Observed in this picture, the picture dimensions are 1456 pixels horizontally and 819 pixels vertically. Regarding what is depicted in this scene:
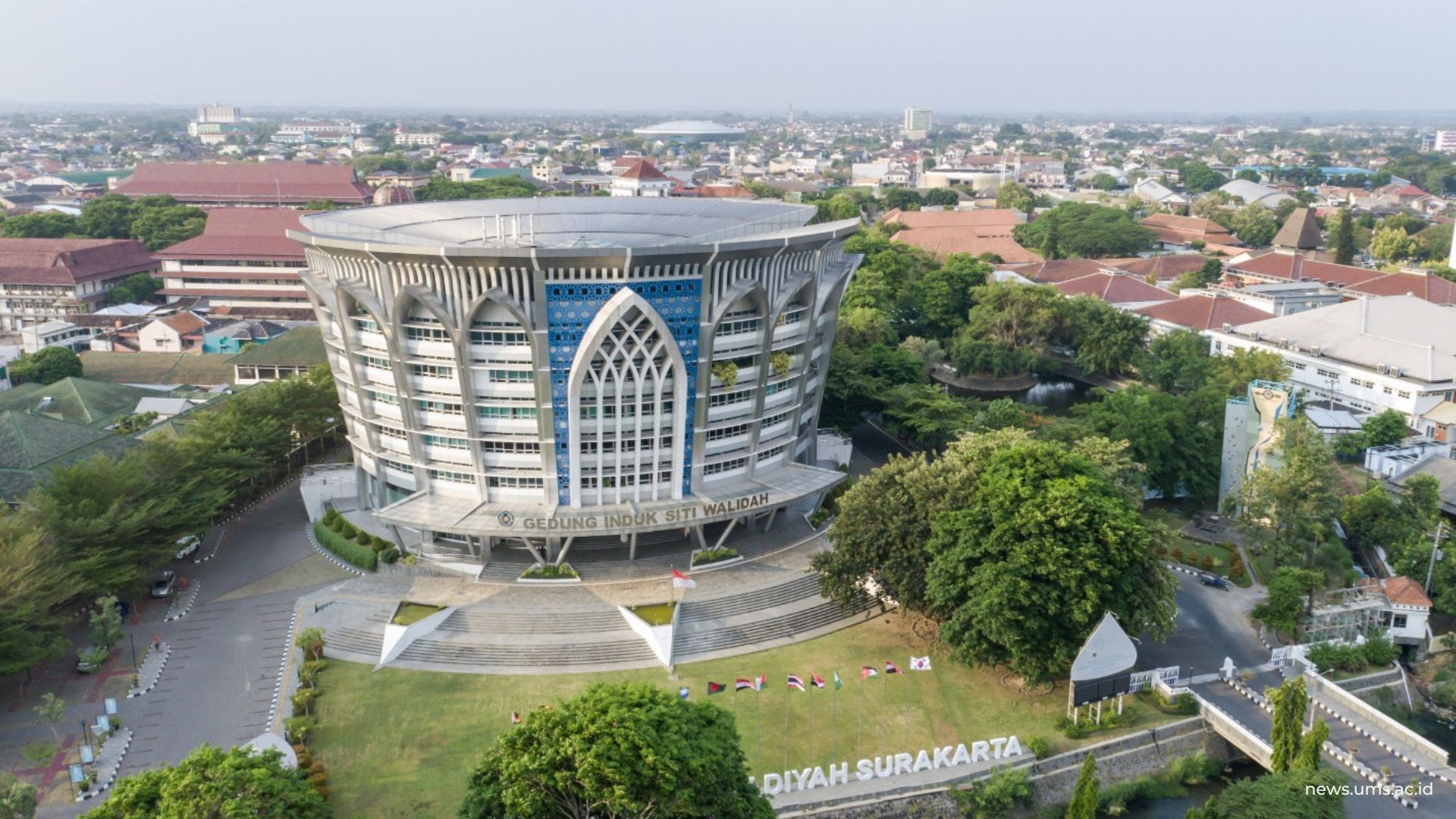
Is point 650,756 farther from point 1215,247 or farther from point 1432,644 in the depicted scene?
point 1215,247

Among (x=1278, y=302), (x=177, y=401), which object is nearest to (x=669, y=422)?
(x=177, y=401)

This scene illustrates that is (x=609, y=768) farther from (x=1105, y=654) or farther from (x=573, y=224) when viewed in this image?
Result: (x=573, y=224)

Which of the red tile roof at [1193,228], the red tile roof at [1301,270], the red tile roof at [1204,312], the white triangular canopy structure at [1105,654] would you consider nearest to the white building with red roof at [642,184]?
the red tile roof at [1193,228]

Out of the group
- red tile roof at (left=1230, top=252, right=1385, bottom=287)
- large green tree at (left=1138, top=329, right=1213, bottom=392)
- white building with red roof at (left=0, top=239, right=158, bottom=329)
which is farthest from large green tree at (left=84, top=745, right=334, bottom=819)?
red tile roof at (left=1230, top=252, right=1385, bottom=287)

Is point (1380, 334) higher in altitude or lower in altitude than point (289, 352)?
higher

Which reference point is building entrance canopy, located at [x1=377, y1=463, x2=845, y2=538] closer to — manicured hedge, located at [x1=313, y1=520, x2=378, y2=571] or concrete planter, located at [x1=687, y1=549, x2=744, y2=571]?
concrete planter, located at [x1=687, y1=549, x2=744, y2=571]

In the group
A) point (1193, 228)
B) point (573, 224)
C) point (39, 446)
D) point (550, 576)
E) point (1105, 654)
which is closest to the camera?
point (1105, 654)

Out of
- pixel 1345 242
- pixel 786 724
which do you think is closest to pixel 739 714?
pixel 786 724
